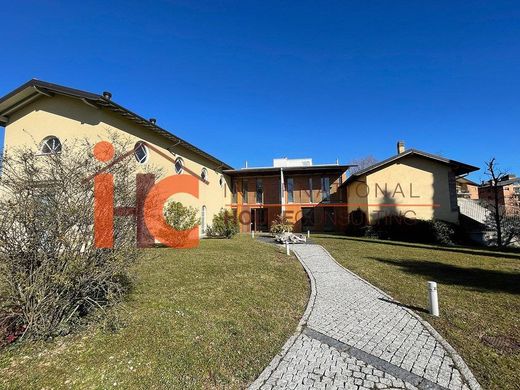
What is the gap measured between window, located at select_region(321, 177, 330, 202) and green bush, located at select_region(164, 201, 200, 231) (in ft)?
50.4

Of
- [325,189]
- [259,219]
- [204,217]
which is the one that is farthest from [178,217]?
[325,189]

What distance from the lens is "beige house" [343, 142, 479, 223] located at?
2059 centimetres

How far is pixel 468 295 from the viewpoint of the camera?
664 cm

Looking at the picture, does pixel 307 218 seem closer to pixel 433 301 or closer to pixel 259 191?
pixel 259 191

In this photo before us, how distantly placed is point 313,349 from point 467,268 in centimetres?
872

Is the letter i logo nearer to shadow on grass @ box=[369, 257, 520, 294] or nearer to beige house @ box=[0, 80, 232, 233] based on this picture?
beige house @ box=[0, 80, 232, 233]

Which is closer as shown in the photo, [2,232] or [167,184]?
[2,232]

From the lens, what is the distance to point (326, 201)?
86.4 feet

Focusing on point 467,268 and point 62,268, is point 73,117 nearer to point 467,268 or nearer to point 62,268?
point 62,268

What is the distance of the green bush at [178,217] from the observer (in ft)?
44.6

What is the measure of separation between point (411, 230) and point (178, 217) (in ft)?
51.3

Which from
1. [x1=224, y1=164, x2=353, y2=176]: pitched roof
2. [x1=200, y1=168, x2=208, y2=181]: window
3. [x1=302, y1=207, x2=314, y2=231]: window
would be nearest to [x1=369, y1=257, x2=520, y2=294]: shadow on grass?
[x1=200, y1=168, x2=208, y2=181]: window

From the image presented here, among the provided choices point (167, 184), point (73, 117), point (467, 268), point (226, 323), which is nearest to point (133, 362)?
point (226, 323)

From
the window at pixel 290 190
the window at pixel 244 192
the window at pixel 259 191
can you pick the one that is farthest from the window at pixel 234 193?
the window at pixel 290 190
